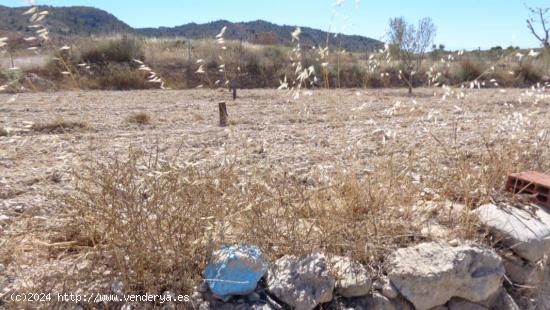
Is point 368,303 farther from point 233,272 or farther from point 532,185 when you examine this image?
point 532,185

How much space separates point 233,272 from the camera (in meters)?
1.75

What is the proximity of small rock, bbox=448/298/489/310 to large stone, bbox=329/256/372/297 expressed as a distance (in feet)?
1.53

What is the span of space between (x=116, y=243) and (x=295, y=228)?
864mm

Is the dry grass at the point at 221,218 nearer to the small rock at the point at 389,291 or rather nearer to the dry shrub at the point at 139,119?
the small rock at the point at 389,291

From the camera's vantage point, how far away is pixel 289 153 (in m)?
4.18

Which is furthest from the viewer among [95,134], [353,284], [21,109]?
[21,109]

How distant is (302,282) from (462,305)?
0.84 meters

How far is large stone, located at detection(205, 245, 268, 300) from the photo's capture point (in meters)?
1.74

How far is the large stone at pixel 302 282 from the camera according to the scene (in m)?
1.77

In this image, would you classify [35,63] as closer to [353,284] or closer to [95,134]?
[95,134]

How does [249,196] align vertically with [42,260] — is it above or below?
above

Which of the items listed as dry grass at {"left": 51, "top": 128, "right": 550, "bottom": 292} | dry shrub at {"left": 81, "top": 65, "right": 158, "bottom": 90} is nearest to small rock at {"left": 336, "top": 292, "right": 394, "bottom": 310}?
dry grass at {"left": 51, "top": 128, "right": 550, "bottom": 292}

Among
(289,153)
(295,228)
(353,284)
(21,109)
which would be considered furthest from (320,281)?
(21,109)

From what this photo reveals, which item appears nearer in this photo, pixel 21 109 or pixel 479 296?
pixel 479 296
